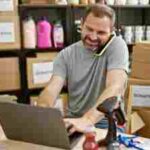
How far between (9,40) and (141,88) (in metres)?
1.62

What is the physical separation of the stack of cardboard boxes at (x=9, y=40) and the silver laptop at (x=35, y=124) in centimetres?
191

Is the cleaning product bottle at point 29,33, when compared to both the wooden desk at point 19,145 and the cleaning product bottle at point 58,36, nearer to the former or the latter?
the cleaning product bottle at point 58,36

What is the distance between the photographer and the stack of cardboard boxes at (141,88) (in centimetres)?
227

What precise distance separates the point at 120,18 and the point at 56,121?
306 centimetres

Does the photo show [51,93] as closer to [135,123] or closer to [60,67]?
[60,67]

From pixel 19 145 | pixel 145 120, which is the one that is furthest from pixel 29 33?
pixel 19 145

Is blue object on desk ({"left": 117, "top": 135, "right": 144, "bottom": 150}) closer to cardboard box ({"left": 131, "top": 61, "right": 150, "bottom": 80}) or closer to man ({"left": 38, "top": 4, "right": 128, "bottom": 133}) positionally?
man ({"left": 38, "top": 4, "right": 128, "bottom": 133})

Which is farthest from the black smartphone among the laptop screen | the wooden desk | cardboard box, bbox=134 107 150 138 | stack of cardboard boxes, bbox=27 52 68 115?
stack of cardboard boxes, bbox=27 52 68 115

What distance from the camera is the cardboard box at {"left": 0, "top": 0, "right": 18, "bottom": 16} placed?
11.2 feet

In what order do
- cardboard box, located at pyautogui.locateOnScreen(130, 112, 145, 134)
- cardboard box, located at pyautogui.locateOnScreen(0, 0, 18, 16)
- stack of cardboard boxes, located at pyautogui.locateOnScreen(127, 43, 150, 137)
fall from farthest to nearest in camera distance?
cardboard box, located at pyautogui.locateOnScreen(0, 0, 18, 16), stack of cardboard boxes, located at pyautogui.locateOnScreen(127, 43, 150, 137), cardboard box, located at pyautogui.locateOnScreen(130, 112, 145, 134)

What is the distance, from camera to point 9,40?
3.54m

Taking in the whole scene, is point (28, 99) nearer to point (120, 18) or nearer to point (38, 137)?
point (120, 18)

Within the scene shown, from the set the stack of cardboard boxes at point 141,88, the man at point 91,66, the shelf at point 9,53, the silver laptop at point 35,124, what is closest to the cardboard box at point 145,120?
the stack of cardboard boxes at point 141,88

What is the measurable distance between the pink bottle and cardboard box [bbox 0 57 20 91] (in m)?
0.31
